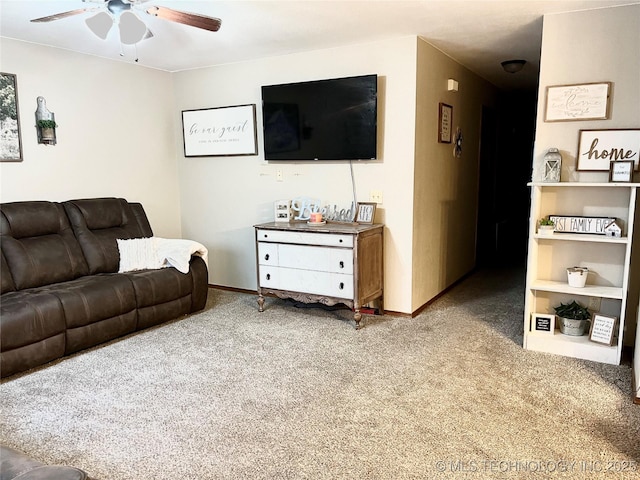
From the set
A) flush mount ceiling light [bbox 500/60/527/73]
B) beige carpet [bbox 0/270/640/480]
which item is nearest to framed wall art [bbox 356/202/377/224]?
beige carpet [bbox 0/270/640/480]

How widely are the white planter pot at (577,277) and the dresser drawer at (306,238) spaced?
5.00 feet

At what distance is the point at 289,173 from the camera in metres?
4.41

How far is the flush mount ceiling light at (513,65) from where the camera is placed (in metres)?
4.45

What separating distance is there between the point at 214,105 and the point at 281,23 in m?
1.65

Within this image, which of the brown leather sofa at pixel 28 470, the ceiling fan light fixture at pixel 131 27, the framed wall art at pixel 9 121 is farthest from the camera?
the framed wall art at pixel 9 121

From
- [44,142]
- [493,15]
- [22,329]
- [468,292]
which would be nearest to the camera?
[22,329]

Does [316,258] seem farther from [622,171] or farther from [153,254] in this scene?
[622,171]

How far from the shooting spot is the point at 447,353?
325 centimetres

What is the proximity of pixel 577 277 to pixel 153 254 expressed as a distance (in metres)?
3.23

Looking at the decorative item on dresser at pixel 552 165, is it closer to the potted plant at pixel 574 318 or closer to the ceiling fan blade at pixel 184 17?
the potted plant at pixel 574 318

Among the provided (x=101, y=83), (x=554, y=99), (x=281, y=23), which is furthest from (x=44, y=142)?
(x=554, y=99)

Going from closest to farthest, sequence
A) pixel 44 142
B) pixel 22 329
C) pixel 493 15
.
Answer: pixel 22 329 < pixel 493 15 < pixel 44 142

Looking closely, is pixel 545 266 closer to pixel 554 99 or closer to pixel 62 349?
pixel 554 99

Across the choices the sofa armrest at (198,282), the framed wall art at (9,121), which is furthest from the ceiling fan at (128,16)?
the sofa armrest at (198,282)
